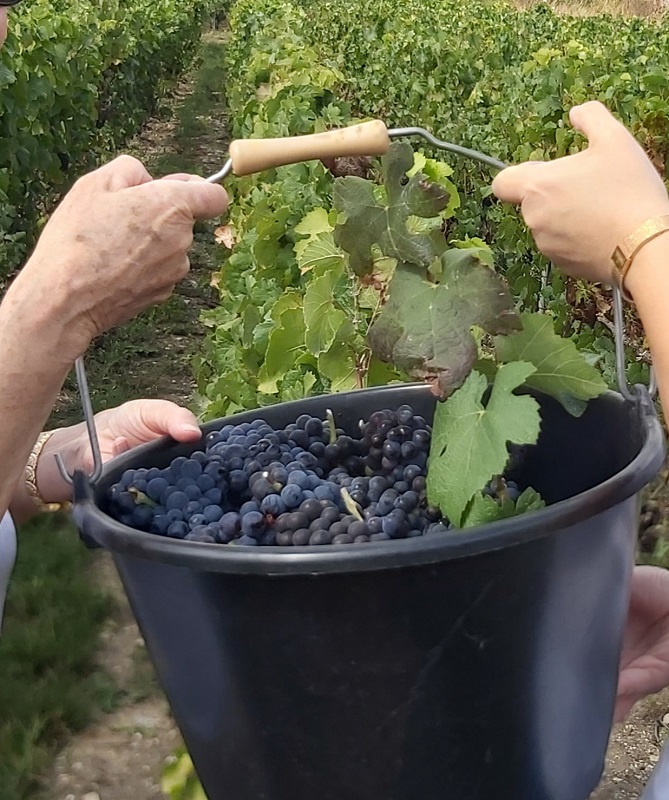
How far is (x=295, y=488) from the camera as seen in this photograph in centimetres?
95

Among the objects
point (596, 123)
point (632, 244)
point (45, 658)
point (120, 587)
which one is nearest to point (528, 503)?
point (632, 244)

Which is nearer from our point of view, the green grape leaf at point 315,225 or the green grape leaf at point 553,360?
the green grape leaf at point 553,360

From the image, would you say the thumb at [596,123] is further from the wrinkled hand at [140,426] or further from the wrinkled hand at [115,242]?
the wrinkled hand at [140,426]

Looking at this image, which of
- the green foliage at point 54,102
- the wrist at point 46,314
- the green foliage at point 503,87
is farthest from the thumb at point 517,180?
the green foliage at point 54,102

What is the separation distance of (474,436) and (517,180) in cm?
29

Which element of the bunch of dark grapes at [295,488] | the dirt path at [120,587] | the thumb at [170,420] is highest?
the bunch of dark grapes at [295,488]

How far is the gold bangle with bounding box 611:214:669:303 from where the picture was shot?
0.94 m

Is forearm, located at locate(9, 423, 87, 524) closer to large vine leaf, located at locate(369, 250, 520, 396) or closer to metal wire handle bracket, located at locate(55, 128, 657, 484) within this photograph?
metal wire handle bracket, located at locate(55, 128, 657, 484)

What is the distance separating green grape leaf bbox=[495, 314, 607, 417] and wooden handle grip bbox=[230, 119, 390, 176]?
0.22 metres

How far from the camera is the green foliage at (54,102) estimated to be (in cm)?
519

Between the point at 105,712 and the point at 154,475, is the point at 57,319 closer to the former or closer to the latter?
the point at 154,475

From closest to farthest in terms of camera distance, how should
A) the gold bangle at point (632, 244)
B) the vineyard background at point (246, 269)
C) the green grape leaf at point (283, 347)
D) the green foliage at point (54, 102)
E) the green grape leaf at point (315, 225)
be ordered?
the gold bangle at point (632, 244), the green grape leaf at point (315, 225), the green grape leaf at point (283, 347), the vineyard background at point (246, 269), the green foliage at point (54, 102)

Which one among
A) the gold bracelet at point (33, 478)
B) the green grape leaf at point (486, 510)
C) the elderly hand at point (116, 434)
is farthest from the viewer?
the gold bracelet at point (33, 478)

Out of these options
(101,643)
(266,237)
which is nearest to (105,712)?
(101,643)
